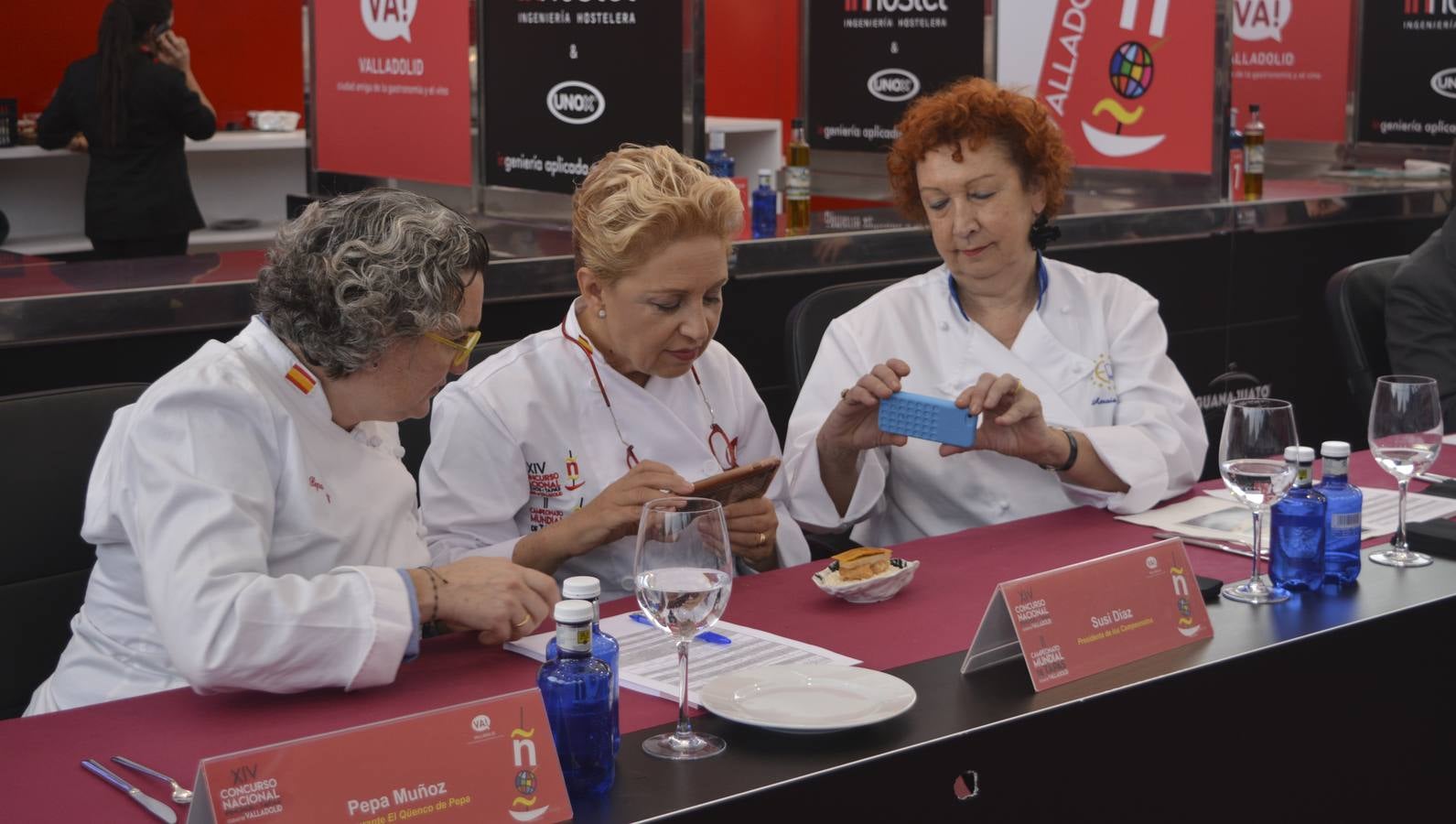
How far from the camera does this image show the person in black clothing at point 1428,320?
2922 mm

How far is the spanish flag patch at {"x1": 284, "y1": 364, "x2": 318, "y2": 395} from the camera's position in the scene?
162cm

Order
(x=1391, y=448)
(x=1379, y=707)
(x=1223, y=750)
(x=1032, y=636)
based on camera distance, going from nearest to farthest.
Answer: (x=1032, y=636)
(x=1223, y=750)
(x=1379, y=707)
(x=1391, y=448)

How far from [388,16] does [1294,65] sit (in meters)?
3.85

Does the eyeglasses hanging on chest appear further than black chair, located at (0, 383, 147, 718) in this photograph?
Yes

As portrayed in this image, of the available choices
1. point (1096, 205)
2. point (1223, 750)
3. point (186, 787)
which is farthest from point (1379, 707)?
point (1096, 205)

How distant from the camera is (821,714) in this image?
1.34 m

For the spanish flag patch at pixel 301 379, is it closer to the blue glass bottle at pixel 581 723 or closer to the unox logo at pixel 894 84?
the blue glass bottle at pixel 581 723

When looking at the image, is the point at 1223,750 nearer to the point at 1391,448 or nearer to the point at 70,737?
the point at 1391,448

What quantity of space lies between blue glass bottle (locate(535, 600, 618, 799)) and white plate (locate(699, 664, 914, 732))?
6.0 inches

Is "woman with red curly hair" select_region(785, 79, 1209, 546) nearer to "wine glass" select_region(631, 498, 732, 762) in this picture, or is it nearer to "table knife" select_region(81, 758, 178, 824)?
"wine glass" select_region(631, 498, 732, 762)

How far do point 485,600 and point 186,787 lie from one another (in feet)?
1.24

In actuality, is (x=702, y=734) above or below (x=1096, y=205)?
below

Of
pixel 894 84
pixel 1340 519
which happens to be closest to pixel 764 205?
pixel 894 84

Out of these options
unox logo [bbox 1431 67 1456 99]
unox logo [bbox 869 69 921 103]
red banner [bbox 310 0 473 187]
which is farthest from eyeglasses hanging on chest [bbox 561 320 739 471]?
unox logo [bbox 1431 67 1456 99]
